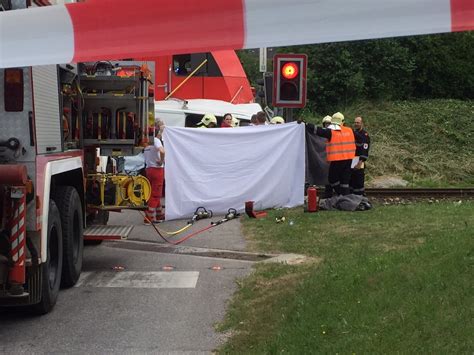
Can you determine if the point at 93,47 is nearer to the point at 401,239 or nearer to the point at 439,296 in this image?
the point at 439,296

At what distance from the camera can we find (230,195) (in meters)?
13.1

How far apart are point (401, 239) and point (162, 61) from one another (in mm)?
10661

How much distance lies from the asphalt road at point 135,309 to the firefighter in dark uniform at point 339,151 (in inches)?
158

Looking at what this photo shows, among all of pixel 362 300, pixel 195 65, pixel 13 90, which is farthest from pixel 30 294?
pixel 195 65

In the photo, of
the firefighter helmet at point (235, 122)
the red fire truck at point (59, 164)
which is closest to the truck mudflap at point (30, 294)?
the red fire truck at point (59, 164)

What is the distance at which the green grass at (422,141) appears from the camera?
19.0 m

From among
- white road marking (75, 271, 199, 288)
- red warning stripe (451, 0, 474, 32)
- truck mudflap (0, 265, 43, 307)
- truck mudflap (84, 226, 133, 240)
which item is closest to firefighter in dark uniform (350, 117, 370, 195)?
truck mudflap (84, 226, 133, 240)

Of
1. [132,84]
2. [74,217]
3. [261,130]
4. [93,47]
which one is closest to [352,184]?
[261,130]

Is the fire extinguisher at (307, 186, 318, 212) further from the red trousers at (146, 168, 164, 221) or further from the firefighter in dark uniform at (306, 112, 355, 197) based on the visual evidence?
the red trousers at (146, 168, 164, 221)

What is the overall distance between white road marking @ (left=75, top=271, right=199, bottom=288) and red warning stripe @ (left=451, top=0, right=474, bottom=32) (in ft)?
15.5

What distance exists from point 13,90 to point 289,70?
22.9ft

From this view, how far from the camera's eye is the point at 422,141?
21.3 metres

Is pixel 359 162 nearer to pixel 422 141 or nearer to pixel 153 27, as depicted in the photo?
pixel 422 141

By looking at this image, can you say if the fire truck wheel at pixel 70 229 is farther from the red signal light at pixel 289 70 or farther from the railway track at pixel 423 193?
the railway track at pixel 423 193
